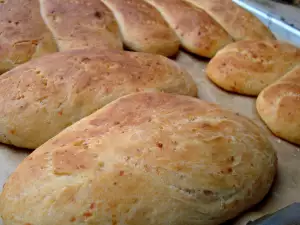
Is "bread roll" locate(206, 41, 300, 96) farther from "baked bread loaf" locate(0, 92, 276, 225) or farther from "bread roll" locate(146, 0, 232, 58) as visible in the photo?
"baked bread loaf" locate(0, 92, 276, 225)

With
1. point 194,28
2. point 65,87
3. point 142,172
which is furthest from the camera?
point 194,28

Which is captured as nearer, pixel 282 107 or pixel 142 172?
pixel 142 172

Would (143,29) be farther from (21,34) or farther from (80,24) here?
(21,34)

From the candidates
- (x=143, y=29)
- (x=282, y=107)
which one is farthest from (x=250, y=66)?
(x=143, y=29)

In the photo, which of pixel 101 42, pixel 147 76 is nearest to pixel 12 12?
pixel 101 42

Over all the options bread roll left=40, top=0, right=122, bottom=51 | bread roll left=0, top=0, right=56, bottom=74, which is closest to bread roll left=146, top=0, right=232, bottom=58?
bread roll left=40, top=0, right=122, bottom=51

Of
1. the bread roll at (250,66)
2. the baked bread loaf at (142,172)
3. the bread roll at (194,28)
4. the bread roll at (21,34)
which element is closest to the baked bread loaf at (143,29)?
the bread roll at (194,28)

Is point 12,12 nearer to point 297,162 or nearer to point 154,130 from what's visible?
point 154,130

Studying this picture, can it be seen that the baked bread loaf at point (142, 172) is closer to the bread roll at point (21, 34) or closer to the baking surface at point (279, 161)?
the baking surface at point (279, 161)
